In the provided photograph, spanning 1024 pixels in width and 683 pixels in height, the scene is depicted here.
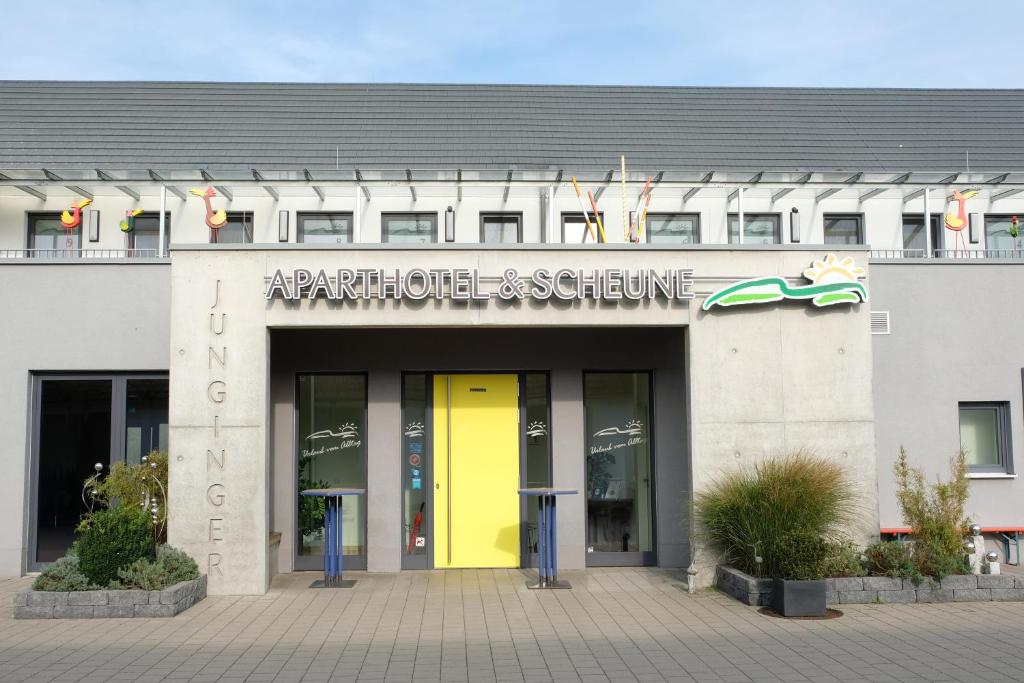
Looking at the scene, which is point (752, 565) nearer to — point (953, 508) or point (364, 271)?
point (953, 508)

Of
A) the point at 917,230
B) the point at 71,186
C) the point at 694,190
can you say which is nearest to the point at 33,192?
the point at 71,186

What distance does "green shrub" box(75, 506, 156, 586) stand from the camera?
1022 centimetres

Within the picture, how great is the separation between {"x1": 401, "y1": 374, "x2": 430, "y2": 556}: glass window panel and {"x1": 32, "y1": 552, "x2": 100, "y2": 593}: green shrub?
4191 millimetres

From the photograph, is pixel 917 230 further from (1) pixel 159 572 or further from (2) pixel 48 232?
(2) pixel 48 232

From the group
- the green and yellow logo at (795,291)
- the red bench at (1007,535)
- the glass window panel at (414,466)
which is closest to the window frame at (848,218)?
the green and yellow logo at (795,291)

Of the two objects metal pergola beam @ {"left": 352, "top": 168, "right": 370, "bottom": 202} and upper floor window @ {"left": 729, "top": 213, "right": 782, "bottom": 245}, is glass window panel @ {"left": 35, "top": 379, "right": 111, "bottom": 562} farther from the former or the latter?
upper floor window @ {"left": 729, "top": 213, "right": 782, "bottom": 245}

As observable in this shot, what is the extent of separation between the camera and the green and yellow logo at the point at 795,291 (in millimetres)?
11555

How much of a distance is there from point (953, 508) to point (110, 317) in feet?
36.7

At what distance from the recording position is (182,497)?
1127 centimetres

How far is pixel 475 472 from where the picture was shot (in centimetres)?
1324

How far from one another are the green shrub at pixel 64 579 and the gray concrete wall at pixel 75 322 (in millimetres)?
3285

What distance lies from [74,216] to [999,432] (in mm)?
14242

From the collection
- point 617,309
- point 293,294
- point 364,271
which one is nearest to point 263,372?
point 293,294

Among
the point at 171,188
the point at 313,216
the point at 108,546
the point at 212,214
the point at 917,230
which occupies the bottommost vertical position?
the point at 108,546
